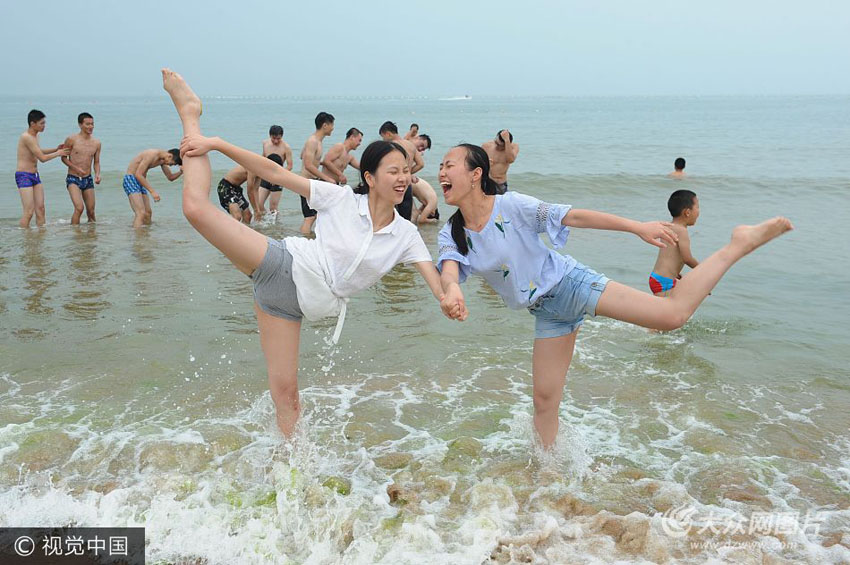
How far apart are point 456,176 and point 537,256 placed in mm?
631

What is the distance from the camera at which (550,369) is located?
4289 millimetres

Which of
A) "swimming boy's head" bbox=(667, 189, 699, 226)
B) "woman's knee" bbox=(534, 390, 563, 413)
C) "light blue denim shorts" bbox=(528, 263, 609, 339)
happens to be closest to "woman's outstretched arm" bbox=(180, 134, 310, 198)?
"light blue denim shorts" bbox=(528, 263, 609, 339)

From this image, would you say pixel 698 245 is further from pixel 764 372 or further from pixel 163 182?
pixel 163 182

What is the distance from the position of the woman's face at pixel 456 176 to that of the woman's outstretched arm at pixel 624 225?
0.55 meters

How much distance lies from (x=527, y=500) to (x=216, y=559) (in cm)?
172

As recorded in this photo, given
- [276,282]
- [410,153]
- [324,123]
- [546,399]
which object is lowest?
[546,399]

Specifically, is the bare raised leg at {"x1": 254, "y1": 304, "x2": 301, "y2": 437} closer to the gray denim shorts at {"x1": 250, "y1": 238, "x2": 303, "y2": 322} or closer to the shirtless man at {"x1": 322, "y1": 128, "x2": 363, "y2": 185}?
the gray denim shorts at {"x1": 250, "y1": 238, "x2": 303, "y2": 322}

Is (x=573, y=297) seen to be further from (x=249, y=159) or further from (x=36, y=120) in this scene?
(x=36, y=120)

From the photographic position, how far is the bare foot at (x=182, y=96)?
4125 millimetres

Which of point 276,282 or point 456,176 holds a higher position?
point 456,176

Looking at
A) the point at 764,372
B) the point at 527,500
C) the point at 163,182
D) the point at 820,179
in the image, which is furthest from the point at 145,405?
the point at 820,179

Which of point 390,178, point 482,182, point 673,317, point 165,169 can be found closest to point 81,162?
point 165,169

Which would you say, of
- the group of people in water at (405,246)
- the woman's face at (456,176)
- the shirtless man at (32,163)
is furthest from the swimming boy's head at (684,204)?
the shirtless man at (32,163)

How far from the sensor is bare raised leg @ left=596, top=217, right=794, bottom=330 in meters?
3.80
